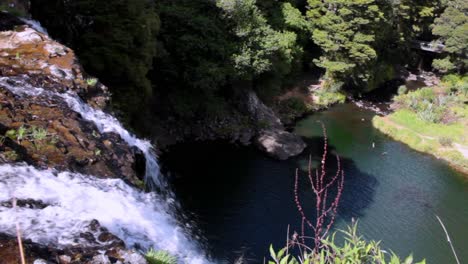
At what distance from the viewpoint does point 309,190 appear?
2405 cm

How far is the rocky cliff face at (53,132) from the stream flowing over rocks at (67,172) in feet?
0.06

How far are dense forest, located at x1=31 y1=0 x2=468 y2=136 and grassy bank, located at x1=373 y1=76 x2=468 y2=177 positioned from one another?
3.89 m

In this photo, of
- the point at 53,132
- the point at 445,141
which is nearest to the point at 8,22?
the point at 53,132

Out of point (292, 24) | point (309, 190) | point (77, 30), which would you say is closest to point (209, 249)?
point (309, 190)

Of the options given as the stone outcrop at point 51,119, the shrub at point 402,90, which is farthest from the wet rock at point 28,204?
the shrub at point 402,90

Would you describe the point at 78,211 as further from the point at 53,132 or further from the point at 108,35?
the point at 108,35

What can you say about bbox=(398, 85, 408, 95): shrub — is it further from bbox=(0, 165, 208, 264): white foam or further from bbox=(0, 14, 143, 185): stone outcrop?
bbox=(0, 165, 208, 264): white foam

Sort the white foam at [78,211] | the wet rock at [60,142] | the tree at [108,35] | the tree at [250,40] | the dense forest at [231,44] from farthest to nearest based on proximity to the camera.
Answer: the tree at [250,40]
the dense forest at [231,44]
the tree at [108,35]
the wet rock at [60,142]
the white foam at [78,211]

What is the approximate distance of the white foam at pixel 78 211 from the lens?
648 cm

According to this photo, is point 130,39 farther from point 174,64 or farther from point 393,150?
point 393,150

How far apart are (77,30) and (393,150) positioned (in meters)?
22.9

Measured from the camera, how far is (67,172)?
8.10 metres

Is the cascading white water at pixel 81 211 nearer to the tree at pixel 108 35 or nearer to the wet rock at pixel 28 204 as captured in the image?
the wet rock at pixel 28 204

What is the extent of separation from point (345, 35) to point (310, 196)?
19543mm
